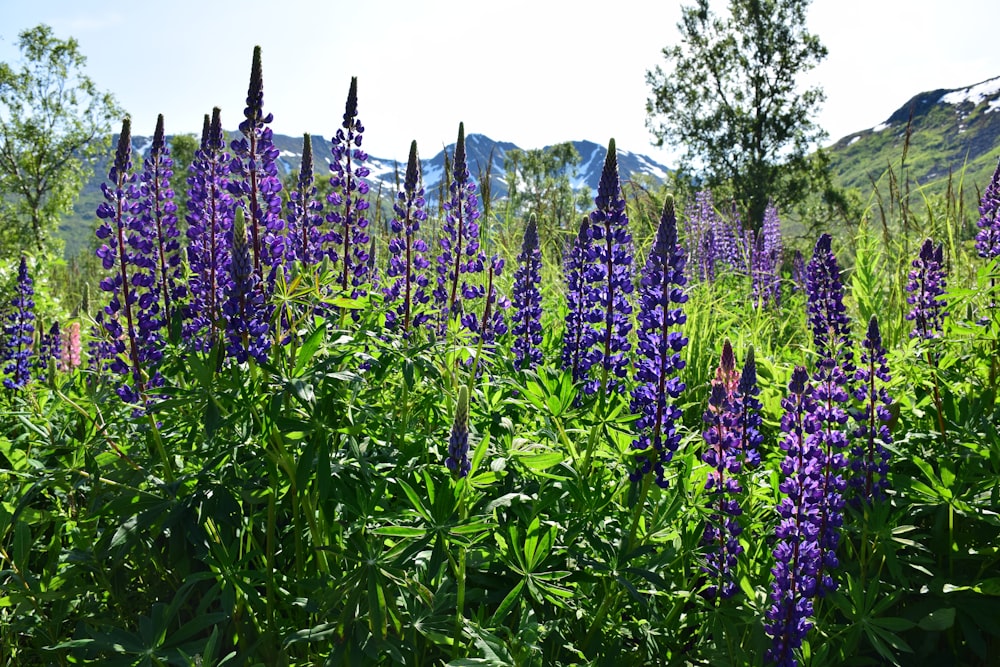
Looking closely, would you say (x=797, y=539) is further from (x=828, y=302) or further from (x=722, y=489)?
(x=828, y=302)

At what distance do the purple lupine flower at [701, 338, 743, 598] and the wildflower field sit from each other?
0.01 meters

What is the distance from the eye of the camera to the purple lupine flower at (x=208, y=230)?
2.72m

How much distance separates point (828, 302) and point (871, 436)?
946 mm

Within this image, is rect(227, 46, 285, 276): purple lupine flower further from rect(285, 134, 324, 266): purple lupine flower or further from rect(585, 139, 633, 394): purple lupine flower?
rect(585, 139, 633, 394): purple lupine flower

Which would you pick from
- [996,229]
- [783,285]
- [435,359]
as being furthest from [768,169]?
[435,359]

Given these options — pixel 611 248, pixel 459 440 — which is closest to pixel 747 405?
pixel 611 248

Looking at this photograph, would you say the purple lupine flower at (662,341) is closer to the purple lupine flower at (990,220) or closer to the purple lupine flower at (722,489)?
the purple lupine flower at (722,489)

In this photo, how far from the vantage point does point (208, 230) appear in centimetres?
280

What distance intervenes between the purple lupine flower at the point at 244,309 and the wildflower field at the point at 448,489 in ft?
0.04

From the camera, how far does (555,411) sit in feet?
7.47

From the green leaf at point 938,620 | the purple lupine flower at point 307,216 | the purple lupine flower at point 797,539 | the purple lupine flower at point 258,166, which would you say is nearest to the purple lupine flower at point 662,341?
the purple lupine flower at point 797,539

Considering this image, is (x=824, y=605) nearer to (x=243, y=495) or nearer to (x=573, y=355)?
(x=573, y=355)

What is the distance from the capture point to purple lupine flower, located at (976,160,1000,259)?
3781 mm

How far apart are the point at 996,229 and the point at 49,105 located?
42447mm
